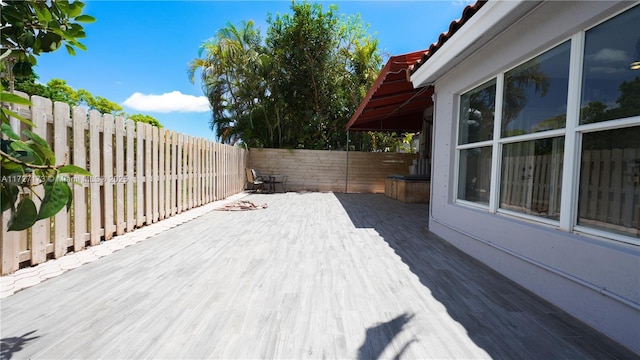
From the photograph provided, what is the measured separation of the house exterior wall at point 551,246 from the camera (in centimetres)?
177

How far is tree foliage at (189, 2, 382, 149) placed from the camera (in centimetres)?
1240

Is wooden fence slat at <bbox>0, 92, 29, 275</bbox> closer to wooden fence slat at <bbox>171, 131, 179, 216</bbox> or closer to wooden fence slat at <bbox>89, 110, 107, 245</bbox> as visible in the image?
wooden fence slat at <bbox>89, 110, 107, 245</bbox>

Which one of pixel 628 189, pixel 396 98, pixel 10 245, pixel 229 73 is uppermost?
pixel 229 73

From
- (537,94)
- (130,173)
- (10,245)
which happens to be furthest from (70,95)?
(537,94)

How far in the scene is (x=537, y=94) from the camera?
269 cm

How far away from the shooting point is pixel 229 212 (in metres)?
6.54

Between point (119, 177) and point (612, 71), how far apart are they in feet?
17.5

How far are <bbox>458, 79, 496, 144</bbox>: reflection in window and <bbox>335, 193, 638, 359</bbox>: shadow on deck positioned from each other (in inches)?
61.4

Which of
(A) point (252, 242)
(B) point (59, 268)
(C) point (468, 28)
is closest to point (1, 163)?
(B) point (59, 268)

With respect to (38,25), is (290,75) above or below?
Result: above

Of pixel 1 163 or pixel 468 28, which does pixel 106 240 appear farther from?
pixel 468 28

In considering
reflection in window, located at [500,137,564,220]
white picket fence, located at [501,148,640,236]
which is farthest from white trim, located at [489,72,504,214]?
white picket fence, located at [501,148,640,236]

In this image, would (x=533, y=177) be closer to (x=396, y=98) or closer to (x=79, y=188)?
(x=396, y=98)

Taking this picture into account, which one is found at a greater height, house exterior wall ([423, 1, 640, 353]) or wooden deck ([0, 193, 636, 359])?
house exterior wall ([423, 1, 640, 353])
